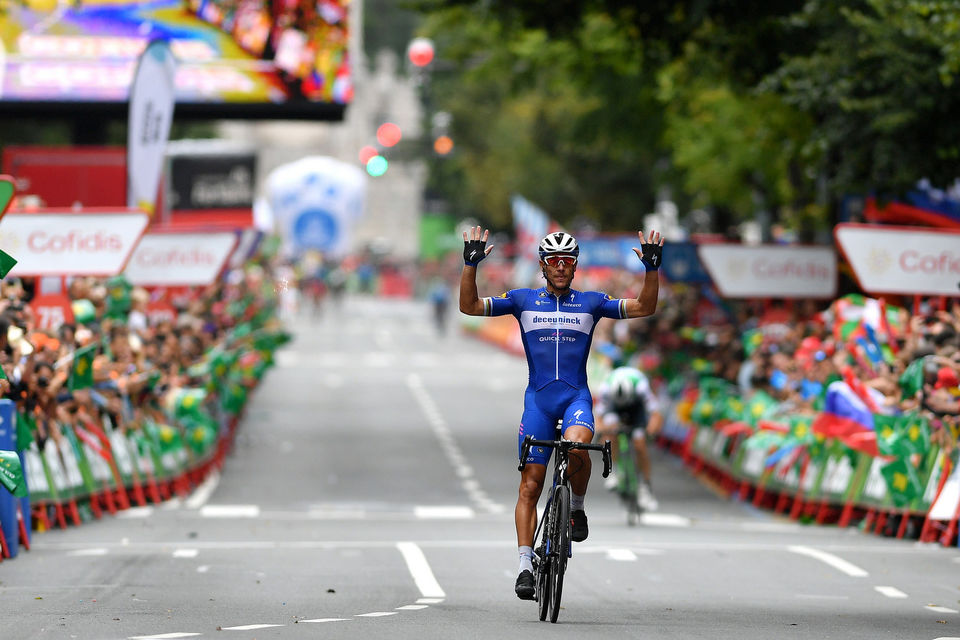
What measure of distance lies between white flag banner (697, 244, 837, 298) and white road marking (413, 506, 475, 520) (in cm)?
452

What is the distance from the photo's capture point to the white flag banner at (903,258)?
699 inches

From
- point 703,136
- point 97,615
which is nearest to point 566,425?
point 97,615

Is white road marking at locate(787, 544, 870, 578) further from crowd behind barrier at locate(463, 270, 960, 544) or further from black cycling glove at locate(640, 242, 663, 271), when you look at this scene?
black cycling glove at locate(640, 242, 663, 271)

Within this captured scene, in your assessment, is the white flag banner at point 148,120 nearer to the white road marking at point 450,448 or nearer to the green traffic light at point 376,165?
the white road marking at point 450,448

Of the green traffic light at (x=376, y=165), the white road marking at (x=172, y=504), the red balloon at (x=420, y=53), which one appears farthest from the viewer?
the red balloon at (x=420, y=53)

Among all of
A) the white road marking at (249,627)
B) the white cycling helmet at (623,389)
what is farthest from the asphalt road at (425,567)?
the white cycling helmet at (623,389)

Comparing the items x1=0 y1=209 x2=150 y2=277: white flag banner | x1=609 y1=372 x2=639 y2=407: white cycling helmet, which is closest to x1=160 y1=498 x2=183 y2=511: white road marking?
x1=0 y1=209 x2=150 y2=277: white flag banner

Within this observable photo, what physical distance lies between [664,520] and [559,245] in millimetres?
9175

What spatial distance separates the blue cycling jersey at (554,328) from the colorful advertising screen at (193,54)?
1537cm

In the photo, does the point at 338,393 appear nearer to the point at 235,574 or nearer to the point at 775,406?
the point at 775,406

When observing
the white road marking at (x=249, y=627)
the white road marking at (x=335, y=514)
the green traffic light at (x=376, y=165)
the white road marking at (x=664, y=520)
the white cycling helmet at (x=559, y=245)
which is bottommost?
the white road marking at (x=335, y=514)

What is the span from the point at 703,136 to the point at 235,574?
21.4 metres

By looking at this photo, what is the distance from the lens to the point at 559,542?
10086 millimetres

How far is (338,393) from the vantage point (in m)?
38.3
